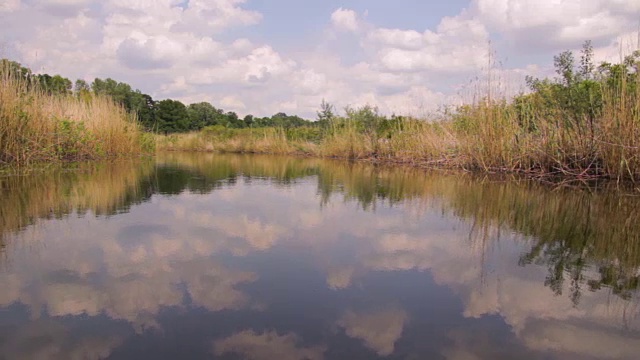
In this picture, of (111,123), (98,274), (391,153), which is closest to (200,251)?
(98,274)

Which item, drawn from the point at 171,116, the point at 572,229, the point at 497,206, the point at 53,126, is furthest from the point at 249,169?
the point at 171,116

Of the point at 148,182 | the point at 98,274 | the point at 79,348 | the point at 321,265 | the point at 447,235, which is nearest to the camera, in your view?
the point at 79,348

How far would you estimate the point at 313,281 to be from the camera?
2.38m

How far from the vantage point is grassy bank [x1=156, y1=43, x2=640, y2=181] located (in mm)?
6445

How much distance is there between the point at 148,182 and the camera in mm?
6785

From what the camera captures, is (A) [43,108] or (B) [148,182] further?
(A) [43,108]

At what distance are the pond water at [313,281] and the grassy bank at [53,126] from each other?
320 cm

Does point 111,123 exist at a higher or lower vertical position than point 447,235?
higher

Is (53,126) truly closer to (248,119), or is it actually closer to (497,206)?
(497,206)

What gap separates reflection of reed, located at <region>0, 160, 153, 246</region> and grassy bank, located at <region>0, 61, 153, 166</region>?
0.83 meters

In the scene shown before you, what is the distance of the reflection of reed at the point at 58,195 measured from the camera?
3779 millimetres

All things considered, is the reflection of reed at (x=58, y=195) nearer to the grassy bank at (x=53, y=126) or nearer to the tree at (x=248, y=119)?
the grassy bank at (x=53, y=126)

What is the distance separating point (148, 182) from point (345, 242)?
457cm

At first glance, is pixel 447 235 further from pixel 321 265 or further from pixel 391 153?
pixel 391 153
